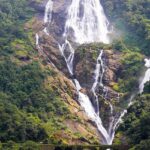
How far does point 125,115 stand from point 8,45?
19.6m

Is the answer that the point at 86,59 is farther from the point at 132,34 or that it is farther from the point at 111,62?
the point at 132,34

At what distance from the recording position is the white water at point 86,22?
69.8 metres

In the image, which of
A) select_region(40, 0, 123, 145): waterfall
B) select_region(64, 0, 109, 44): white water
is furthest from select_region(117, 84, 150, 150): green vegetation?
select_region(64, 0, 109, 44): white water

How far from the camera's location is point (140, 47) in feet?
217

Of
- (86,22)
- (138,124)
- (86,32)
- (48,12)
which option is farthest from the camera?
(48,12)

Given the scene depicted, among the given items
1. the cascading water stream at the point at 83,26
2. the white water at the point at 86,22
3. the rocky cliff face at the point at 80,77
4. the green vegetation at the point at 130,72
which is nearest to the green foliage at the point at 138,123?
the rocky cliff face at the point at 80,77

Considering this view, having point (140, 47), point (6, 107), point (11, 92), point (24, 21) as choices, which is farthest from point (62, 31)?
point (6, 107)

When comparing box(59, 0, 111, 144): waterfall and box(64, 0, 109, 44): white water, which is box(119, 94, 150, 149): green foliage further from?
box(64, 0, 109, 44): white water

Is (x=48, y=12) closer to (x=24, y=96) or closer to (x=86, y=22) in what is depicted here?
(x=86, y=22)

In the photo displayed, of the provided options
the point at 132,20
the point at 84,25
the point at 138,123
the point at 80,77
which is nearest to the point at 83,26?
the point at 84,25

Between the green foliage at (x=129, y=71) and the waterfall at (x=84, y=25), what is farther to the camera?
the waterfall at (x=84, y=25)

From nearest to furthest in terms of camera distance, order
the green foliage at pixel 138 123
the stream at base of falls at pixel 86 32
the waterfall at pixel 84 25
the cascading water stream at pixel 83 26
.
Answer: the green foliage at pixel 138 123 → the stream at base of falls at pixel 86 32 → the cascading water stream at pixel 83 26 → the waterfall at pixel 84 25

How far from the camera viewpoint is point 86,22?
71.4m

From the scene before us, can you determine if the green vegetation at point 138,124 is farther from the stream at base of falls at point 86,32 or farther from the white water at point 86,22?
the white water at point 86,22
